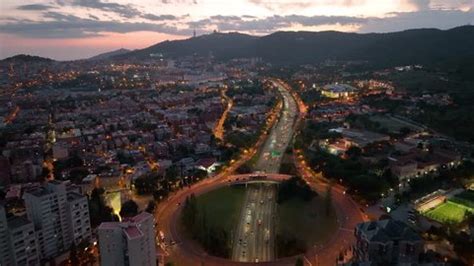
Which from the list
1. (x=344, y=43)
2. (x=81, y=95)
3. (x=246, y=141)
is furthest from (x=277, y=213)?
(x=344, y=43)

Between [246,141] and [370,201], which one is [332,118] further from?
[370,201]

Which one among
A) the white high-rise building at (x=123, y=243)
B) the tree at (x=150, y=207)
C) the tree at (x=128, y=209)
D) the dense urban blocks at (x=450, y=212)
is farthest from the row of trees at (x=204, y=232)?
the dense urban blocks at (x=450, y=212)

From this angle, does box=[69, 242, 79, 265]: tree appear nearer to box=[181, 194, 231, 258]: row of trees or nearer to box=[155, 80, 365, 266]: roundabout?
box=[155, 80, 365, 266]: roundabout

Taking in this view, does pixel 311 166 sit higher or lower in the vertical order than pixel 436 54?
lower

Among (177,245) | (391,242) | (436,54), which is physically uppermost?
(436,54)

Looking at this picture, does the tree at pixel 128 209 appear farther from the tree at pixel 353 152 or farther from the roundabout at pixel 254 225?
the tree at pixel 353 152

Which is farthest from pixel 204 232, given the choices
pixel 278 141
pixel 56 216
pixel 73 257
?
pixel 278 141

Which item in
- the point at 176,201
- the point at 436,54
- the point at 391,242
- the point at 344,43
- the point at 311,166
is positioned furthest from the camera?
the point at 344,43
